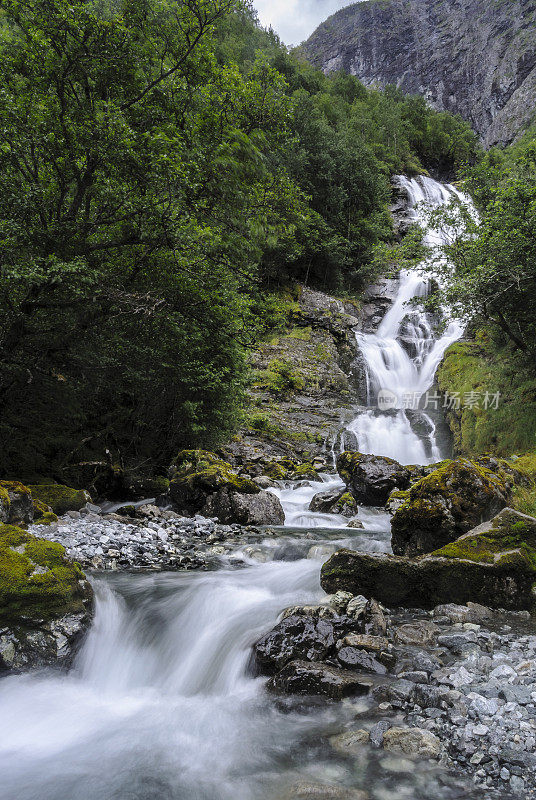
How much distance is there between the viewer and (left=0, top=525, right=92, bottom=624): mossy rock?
156 inches

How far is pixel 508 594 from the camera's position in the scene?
492 centimetres

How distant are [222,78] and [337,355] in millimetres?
17577

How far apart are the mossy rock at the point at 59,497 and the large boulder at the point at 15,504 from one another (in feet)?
5.89

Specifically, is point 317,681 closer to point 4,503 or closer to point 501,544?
point 501,544

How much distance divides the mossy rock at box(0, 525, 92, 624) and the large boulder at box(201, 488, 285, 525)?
5.25 meters

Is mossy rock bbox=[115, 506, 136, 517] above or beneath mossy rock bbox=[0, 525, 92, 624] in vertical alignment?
beneath

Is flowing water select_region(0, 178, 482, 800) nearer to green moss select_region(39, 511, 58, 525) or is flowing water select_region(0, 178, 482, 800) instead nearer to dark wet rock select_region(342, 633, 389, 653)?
dark wet rock select_region(342, 633, 389, 653)

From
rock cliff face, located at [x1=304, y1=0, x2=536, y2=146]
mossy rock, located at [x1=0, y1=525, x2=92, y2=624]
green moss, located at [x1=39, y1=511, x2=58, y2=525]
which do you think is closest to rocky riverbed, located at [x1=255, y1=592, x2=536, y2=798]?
mossy rock, located at [x1=0, y1=525, x2=92, y2=624]

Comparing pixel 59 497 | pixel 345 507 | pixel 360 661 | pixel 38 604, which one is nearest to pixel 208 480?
pixel 59 497

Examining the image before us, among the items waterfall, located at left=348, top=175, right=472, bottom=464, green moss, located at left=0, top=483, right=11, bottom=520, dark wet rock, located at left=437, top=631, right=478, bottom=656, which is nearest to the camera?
dark wet rock, located at left=437, top=631, right=478, bottom=656

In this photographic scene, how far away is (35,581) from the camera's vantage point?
419 cm

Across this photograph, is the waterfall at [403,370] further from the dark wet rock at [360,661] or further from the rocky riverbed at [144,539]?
the dark wet rock at [360,661]

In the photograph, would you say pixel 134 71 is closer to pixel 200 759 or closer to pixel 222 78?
pixel 222 78

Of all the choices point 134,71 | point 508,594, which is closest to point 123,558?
point 508,594
